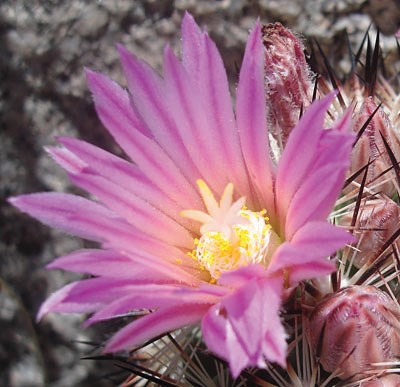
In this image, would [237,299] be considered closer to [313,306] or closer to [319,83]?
[313,306]

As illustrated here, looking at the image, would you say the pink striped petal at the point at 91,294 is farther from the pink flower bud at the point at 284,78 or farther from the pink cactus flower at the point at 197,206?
the pink flower bud at the point at 284,78

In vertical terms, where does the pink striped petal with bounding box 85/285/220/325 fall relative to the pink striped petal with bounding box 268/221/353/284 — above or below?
below

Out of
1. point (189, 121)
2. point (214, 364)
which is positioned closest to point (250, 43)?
point (189, 121)

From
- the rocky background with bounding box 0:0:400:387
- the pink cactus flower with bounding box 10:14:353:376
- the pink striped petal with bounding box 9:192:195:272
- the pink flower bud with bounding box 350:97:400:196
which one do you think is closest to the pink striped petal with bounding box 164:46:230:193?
the pink cactus flower with bounding box 10:14:353:376

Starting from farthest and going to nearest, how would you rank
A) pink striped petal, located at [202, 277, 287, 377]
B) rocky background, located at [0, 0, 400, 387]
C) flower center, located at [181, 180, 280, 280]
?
rocky background, located at [0, 0, 400, 387] → flower center, located at [181, 180, 280, 280] → pink striped petal, located at [202, 277, 287, 377]

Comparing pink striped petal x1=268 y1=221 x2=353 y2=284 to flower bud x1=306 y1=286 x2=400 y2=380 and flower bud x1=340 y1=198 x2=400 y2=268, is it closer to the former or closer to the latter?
flower bud x1=306 y1=286 x2=400 y2=380

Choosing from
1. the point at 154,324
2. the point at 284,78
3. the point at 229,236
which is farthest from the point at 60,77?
the point at 154,324
